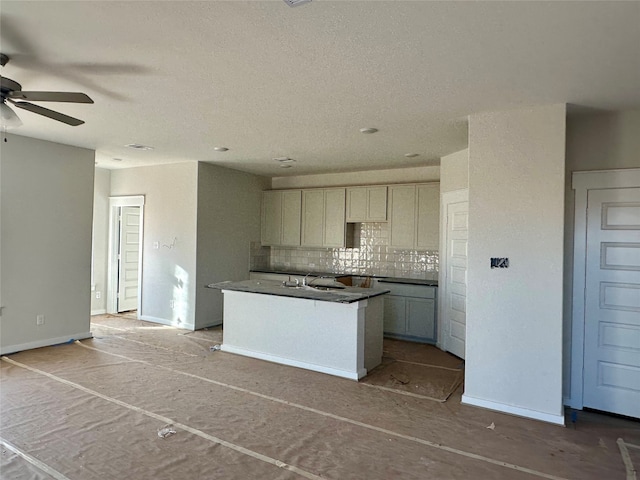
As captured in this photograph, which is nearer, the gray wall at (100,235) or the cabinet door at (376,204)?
the cabinet door at (376,204)

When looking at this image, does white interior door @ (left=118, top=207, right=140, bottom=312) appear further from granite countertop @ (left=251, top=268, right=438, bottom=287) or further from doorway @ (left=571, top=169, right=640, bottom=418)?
doorway @ (left=571, top=169, right=640, bottom=418)

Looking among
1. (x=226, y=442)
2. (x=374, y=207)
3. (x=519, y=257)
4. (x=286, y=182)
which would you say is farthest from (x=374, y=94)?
(x=286, y=182)

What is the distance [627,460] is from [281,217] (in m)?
5.63

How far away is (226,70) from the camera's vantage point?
270cm

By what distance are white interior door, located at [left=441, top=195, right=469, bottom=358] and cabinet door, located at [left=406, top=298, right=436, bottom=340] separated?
250 millimetres

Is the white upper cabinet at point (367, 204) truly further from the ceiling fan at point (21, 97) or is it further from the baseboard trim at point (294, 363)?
the ceiling fan at point (21, 97)

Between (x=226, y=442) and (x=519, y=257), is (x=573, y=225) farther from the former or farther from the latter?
(x=226, y=442)

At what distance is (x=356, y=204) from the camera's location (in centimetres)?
641

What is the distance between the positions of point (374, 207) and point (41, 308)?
476 cm

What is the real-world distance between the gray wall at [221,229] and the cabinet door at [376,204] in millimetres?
2194

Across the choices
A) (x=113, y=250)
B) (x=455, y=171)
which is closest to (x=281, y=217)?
(x=113, y=250)

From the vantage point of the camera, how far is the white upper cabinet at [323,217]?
6.56m

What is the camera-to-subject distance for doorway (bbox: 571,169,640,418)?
10.9 feet

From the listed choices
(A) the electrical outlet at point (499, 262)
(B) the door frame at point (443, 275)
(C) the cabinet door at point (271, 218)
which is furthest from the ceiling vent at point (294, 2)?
(C) the cabinet door at point (271, 218)
